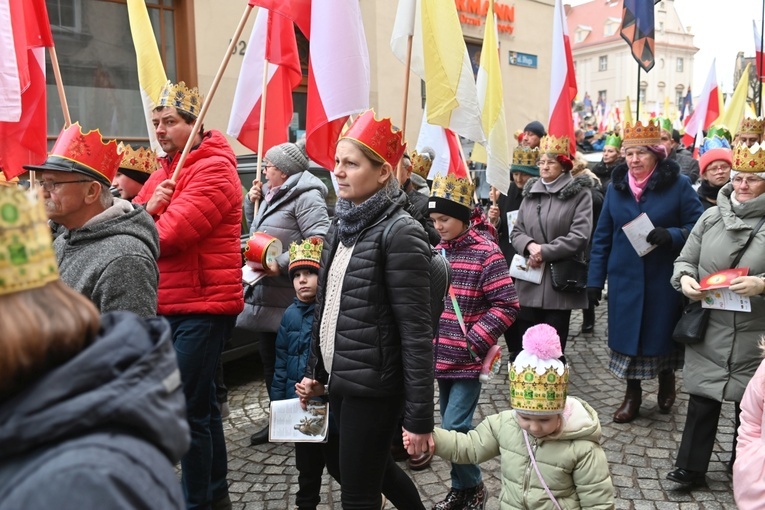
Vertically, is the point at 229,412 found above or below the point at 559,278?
below

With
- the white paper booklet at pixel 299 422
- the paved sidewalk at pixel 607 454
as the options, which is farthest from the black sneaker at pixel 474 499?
the white paper booklet at pixel 299 422

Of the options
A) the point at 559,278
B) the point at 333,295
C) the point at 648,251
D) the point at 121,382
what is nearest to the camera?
the point at 121,382

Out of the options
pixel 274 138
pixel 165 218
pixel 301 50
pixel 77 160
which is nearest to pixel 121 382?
pixel 77 160

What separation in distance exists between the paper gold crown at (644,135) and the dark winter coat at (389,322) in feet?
9.63

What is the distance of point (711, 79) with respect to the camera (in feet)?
40.9

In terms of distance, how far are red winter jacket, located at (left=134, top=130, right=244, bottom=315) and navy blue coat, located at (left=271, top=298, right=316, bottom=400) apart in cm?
34

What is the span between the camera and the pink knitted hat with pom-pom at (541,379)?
9.36 ft

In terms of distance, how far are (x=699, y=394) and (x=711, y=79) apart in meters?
10.0

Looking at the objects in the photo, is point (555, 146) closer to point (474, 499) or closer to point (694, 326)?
point (694, 326)

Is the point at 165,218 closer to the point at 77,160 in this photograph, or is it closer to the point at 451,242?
the point at 77,160

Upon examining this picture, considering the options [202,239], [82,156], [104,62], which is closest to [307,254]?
[202,239]

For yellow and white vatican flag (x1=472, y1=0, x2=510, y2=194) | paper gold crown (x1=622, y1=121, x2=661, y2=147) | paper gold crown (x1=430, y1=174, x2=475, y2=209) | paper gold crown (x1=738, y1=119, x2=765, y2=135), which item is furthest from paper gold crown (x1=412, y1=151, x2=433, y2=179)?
paper gold crown (x1=738, y1=119, x2=765, y2=135)

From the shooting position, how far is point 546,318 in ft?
18.1

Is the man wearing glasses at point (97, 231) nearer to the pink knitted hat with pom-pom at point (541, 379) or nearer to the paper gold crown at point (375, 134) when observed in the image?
the paper gold crown at point (375, 134)
